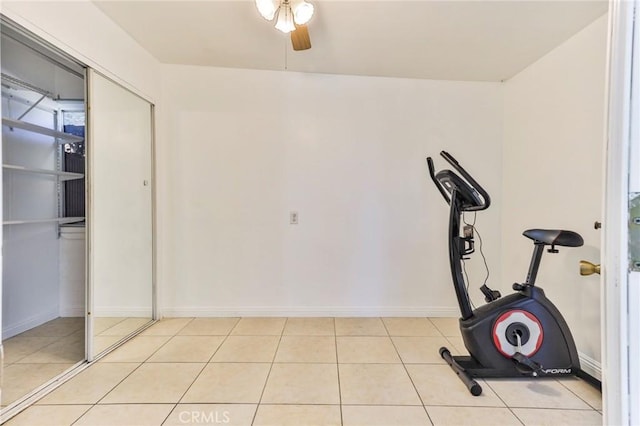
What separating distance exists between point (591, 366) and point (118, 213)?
12.0 feet

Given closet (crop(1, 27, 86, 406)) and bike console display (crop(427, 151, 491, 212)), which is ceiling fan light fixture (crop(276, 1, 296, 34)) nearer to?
bike console display (crop(427, 151, 491, 212))

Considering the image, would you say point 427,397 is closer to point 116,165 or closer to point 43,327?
point 116,165

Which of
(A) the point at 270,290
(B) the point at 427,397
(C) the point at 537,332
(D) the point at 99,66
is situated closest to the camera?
(B) the point at 427,397

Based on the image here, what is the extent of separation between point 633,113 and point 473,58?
2166 mm

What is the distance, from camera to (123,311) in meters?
2.24

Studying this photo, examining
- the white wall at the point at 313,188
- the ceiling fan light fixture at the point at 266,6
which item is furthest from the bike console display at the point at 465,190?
the ceiling fan light fixture at the point at 266,6

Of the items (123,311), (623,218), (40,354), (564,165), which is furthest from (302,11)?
(40,354)

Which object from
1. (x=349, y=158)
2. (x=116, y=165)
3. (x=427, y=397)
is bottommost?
(x=427, y=397)

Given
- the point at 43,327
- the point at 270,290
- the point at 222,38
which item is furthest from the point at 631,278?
the point at 43,327

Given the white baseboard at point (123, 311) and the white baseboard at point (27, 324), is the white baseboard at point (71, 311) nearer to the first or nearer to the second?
the white baseboard at point (27, 324)

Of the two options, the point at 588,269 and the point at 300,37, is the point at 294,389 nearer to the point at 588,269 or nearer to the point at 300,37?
the point at 588,269

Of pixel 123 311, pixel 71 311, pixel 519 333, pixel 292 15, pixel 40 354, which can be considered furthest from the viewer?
pixel 71 311

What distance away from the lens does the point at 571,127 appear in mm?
1932

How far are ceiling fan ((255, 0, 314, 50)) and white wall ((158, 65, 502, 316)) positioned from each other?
3.17 ft
